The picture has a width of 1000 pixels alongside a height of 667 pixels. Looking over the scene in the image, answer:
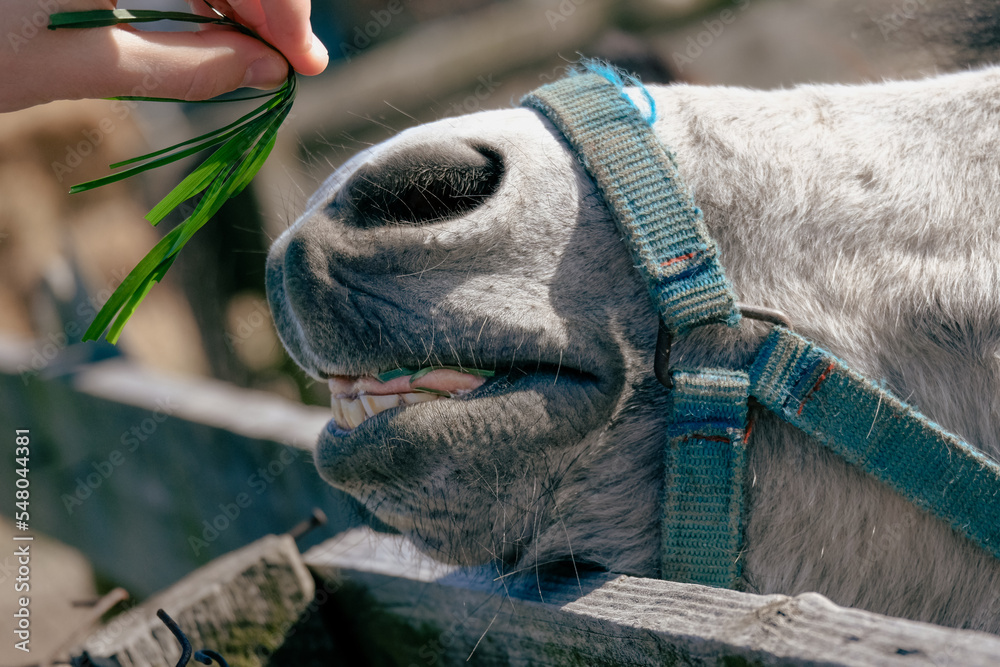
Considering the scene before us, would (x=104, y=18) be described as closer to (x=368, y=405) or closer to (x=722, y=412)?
(x=368, y=405)

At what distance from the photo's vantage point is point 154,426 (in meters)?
3.12

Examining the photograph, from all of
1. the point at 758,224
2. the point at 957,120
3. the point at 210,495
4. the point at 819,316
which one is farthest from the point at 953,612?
the point at 210,495

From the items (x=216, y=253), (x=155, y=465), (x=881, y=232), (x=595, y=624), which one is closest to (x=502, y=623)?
(x=595, y=624)

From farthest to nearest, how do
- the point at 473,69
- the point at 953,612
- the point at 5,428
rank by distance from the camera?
the point at 473,69
the point at 5,428
the point at 953,612

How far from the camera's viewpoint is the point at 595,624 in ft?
3.03

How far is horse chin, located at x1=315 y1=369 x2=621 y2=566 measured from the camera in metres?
1.05

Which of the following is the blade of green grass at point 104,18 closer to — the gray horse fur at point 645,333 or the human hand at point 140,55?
the human hand at point 140,55

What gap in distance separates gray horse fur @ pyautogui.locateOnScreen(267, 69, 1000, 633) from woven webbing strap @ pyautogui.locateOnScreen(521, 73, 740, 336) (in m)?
0.03

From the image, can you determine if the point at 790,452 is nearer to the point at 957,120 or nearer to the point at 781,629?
the point at 781,629

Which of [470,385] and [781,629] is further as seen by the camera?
[470,385]

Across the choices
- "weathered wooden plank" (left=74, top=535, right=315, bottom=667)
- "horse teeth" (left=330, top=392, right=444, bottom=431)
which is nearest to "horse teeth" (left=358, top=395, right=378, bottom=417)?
"horse teeth" (left=330, top=392, right=444, bottom=431)

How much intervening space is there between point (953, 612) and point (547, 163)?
832 millimetres

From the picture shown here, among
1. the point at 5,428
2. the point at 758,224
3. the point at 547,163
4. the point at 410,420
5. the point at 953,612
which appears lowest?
the point at 5,428

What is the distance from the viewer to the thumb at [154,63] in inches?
33.0
